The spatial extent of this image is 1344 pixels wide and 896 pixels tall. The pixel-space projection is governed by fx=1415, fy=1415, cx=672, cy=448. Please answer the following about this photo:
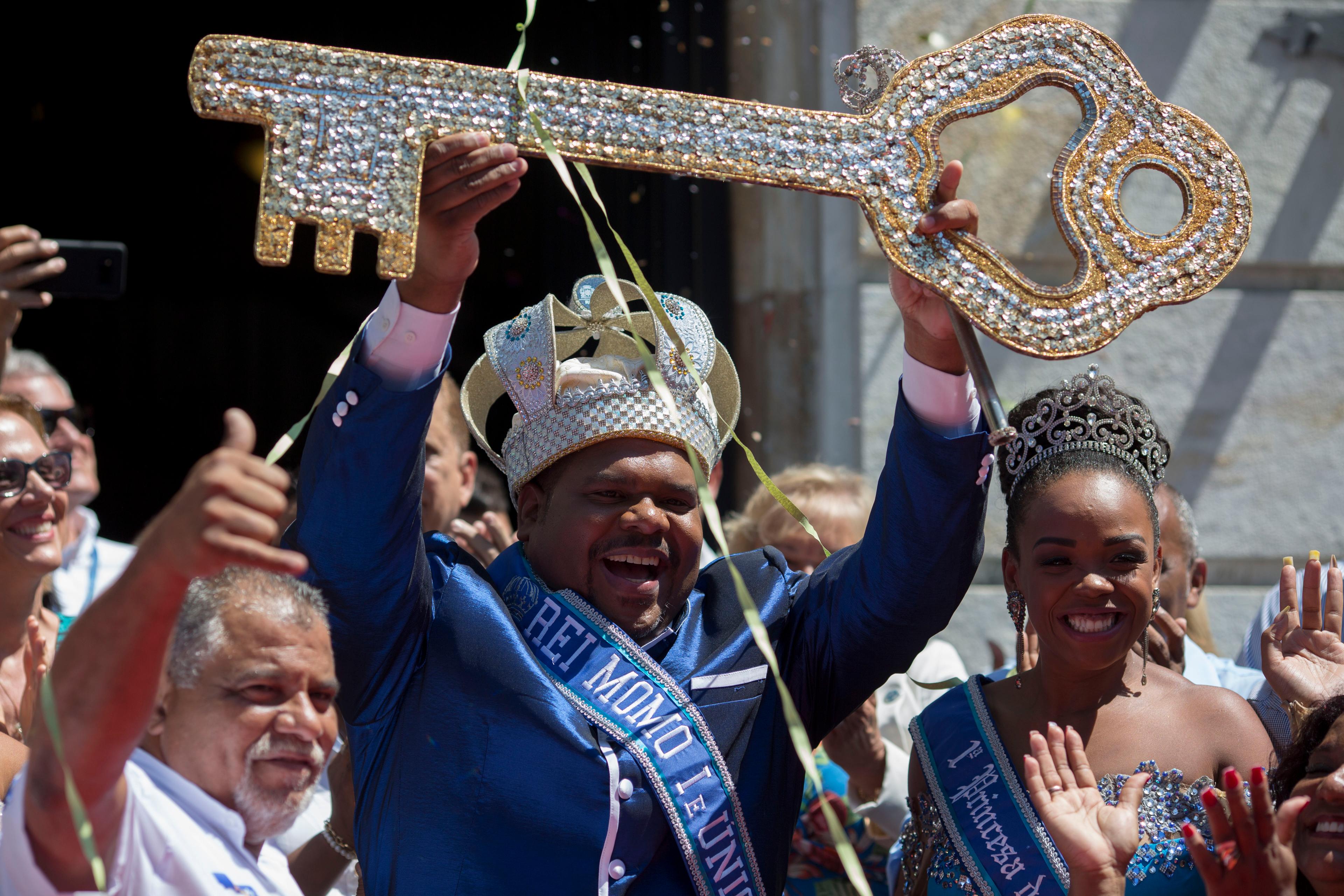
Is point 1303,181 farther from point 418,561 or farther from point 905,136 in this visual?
point 418,561

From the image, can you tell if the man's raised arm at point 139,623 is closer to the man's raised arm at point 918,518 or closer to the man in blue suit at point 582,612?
the man in blue suit at point 582,612

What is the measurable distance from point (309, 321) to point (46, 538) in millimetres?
3190

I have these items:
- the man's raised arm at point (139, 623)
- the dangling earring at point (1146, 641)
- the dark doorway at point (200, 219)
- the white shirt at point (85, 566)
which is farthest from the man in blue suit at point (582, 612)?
the dark doorway at point (200, 219)

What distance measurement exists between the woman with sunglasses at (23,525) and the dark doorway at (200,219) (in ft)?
6.91

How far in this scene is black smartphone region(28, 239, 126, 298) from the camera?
10.8ft

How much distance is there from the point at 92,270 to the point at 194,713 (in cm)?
166

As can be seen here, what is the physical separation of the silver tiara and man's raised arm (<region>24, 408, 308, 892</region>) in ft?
4.94

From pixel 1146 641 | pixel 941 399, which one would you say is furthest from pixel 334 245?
pixel 1146 641

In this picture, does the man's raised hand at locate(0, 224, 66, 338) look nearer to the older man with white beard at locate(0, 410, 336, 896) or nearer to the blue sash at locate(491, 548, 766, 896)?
the older man with white beard at locate(0, 410, 336, 896)

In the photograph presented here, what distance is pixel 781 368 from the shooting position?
4590 mm

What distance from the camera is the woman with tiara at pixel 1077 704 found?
7.52ft

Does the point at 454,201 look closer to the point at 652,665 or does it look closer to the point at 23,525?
the point at 652,665

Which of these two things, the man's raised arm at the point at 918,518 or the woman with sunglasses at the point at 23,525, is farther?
the woman with sunglasses at the point at 23,525

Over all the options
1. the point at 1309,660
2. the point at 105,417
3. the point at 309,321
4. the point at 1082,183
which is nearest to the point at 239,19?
the point at 309,321
